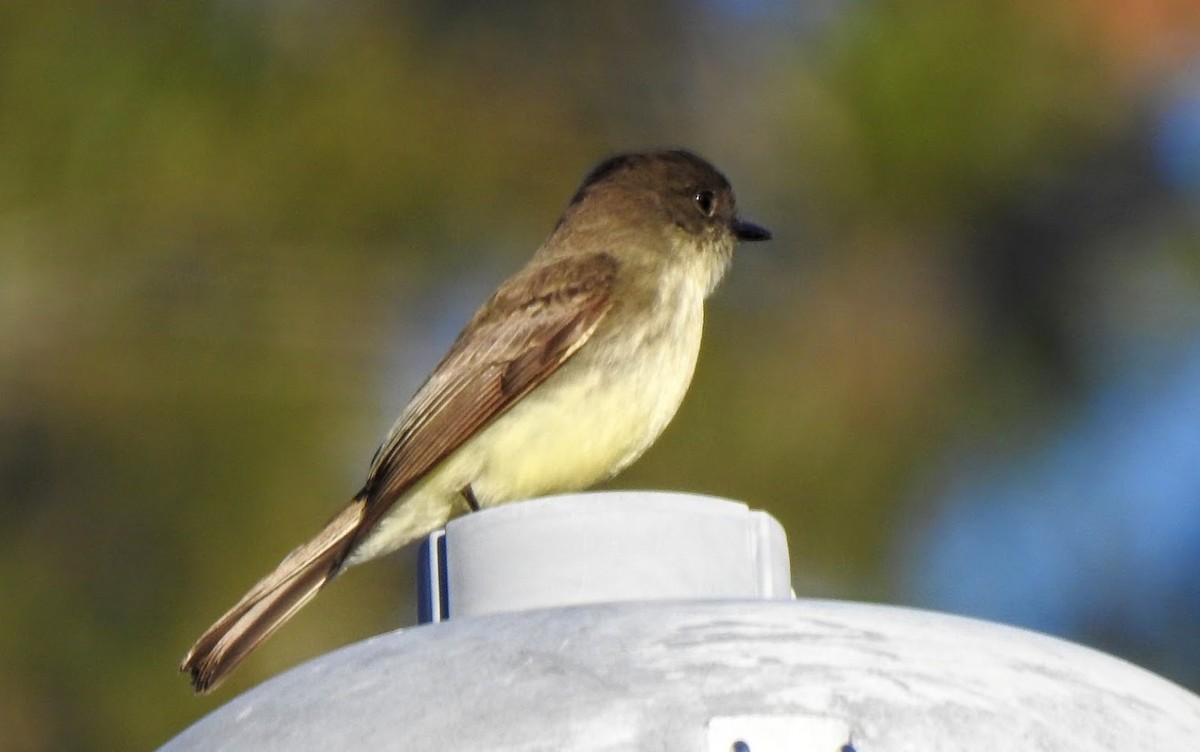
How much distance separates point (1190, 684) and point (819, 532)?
1308mm

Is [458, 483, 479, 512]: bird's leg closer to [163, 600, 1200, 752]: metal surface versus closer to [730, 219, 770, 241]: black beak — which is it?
[730, 219, 770, 241]: black beak

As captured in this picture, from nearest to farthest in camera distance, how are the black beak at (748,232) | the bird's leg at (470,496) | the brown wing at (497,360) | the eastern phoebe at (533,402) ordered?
the eastern phoebe at (533,402) → the brown wing at (497,360) → the bird's leg at (470,496) → the black beak at (748,232)

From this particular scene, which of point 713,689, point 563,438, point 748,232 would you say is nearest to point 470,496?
point 563,438

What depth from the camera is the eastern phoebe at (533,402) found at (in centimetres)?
469

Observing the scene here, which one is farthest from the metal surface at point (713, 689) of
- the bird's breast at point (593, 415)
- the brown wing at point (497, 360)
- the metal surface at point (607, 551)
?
the bird's breast at point (593, 415)

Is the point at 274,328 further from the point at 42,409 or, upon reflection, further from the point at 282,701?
the point at 282,701

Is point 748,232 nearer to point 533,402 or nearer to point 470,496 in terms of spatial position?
point 533,402

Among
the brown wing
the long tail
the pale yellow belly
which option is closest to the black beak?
the brown wing

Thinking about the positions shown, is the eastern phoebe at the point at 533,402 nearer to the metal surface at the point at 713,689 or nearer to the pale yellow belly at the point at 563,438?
the pale yellow belly at the point at 563,438

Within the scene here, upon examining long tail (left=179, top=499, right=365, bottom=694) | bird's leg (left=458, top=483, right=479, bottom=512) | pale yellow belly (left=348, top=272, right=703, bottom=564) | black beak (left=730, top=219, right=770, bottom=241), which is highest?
black beak (left=730, top=219, right=770, bottom=241)

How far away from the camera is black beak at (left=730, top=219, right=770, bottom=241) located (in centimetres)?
607

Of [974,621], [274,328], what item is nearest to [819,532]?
[274,328]

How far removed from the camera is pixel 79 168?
7.16 meters

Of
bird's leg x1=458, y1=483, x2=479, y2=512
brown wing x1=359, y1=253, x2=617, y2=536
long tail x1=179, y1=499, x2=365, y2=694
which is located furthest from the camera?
bird's leg x1=458, y1=483, x2=479, y2=512
